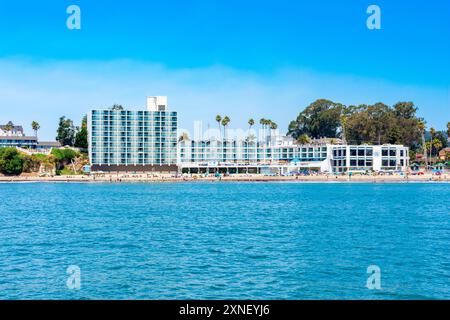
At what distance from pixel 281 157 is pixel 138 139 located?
169 feet

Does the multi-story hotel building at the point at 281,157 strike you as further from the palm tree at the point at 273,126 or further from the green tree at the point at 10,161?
the green tree at the point at 10,161

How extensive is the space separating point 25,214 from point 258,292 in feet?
155

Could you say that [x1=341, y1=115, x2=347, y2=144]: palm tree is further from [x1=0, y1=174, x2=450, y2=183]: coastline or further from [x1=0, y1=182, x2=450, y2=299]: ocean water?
[x1=0, y1=182, x2=450, y2=299]: ocean water

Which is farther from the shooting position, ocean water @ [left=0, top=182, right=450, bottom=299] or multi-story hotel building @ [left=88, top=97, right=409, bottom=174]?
multi-story hotel building @ [left=88, top=97, right=409, bottom=174]

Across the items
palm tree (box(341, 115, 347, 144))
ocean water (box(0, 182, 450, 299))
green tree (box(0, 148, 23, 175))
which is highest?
palm tree (box(341, 115, 347, 144))

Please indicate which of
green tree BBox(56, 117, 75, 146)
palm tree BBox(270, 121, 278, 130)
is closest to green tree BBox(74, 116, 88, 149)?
green tree BBox(56, 117, 75, 146)

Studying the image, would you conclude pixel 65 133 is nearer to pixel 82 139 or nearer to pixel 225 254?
pixel 82 139

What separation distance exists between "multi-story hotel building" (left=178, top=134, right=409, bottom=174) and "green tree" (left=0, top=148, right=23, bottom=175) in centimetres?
5373

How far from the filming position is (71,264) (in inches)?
1252

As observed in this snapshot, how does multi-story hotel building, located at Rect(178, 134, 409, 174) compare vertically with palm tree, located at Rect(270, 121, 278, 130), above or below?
below

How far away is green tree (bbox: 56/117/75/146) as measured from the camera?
186750 mm
